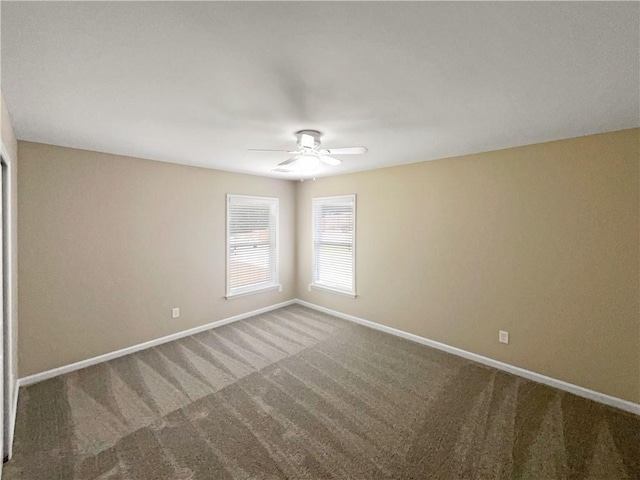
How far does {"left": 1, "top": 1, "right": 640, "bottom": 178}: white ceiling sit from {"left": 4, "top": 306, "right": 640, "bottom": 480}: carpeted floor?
2.38m

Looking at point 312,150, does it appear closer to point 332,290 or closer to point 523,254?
point 523,254

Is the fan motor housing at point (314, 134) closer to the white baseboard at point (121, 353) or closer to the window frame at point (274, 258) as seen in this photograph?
the window frame at point (274, 258)

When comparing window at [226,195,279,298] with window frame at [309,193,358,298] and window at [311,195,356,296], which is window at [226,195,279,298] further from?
window at [311,195,356,296]

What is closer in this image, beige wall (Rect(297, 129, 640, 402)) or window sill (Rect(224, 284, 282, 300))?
beige wall (Rect(297, 129, 640, 402))

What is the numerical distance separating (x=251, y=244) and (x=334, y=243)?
1417mm

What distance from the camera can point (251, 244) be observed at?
464cm

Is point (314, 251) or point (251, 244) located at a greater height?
point (251, 244)

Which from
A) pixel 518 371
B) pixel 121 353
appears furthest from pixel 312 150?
pixel 121 353

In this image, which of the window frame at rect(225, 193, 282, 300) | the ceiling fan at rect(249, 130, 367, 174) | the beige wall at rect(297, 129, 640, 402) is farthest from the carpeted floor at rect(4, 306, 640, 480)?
the ceiling fan at rect(249, 130, 367, 174)

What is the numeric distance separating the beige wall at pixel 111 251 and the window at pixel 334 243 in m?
1.52

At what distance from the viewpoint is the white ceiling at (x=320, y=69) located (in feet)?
3.50

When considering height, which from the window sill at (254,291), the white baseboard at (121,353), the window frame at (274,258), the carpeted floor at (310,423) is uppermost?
the window frame at (274,258)

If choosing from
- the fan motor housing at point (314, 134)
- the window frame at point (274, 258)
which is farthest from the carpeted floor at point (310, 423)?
the fan motor housing at point (314, 134)

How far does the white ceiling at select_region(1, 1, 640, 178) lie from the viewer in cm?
107
